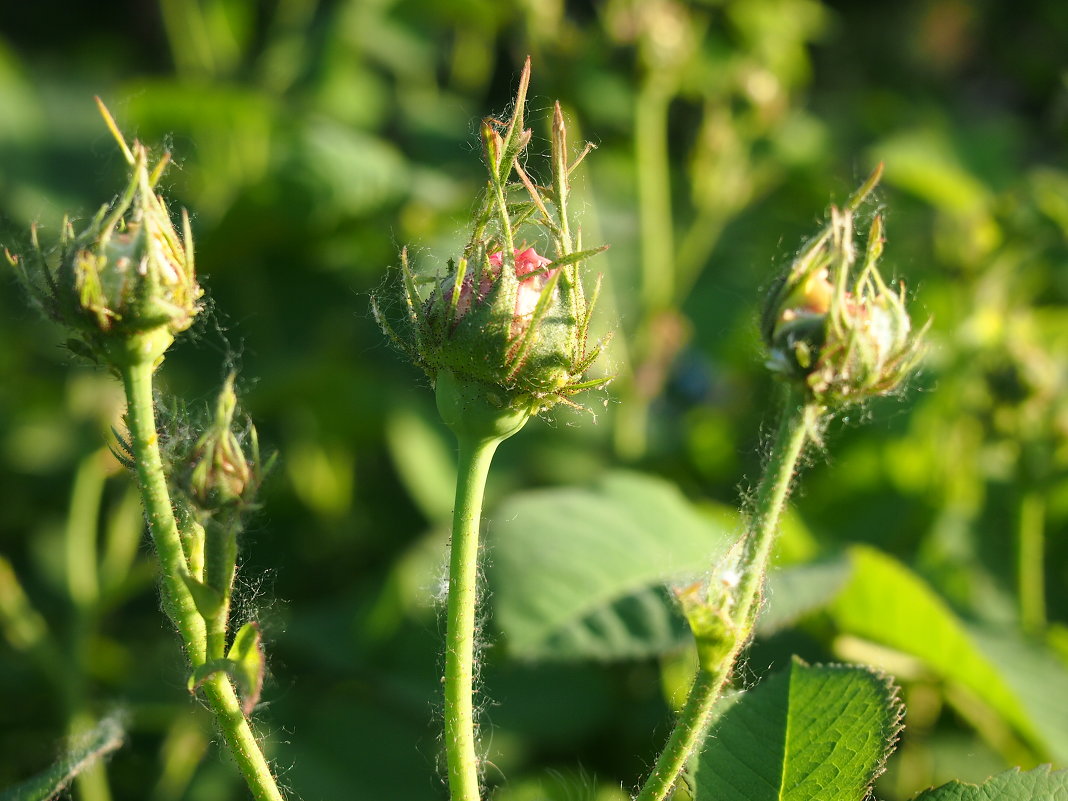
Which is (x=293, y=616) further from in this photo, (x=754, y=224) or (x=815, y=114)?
(x=815, y=114)

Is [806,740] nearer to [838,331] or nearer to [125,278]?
[838,331]

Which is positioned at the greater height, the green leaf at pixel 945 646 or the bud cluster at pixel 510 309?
the bud cluster at pixel 510 309

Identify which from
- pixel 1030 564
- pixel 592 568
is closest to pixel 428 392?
pixel 592 568

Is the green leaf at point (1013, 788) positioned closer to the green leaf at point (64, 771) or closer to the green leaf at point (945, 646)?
the green leaf at point (945, 646)

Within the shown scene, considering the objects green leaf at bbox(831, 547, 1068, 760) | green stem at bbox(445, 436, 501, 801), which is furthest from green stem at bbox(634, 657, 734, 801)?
green leaf at bbox(831, 547, 1068, 760)

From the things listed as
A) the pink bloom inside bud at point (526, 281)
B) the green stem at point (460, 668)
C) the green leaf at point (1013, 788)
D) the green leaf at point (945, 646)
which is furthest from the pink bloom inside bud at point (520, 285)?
the green leaf at point (945, 646)
